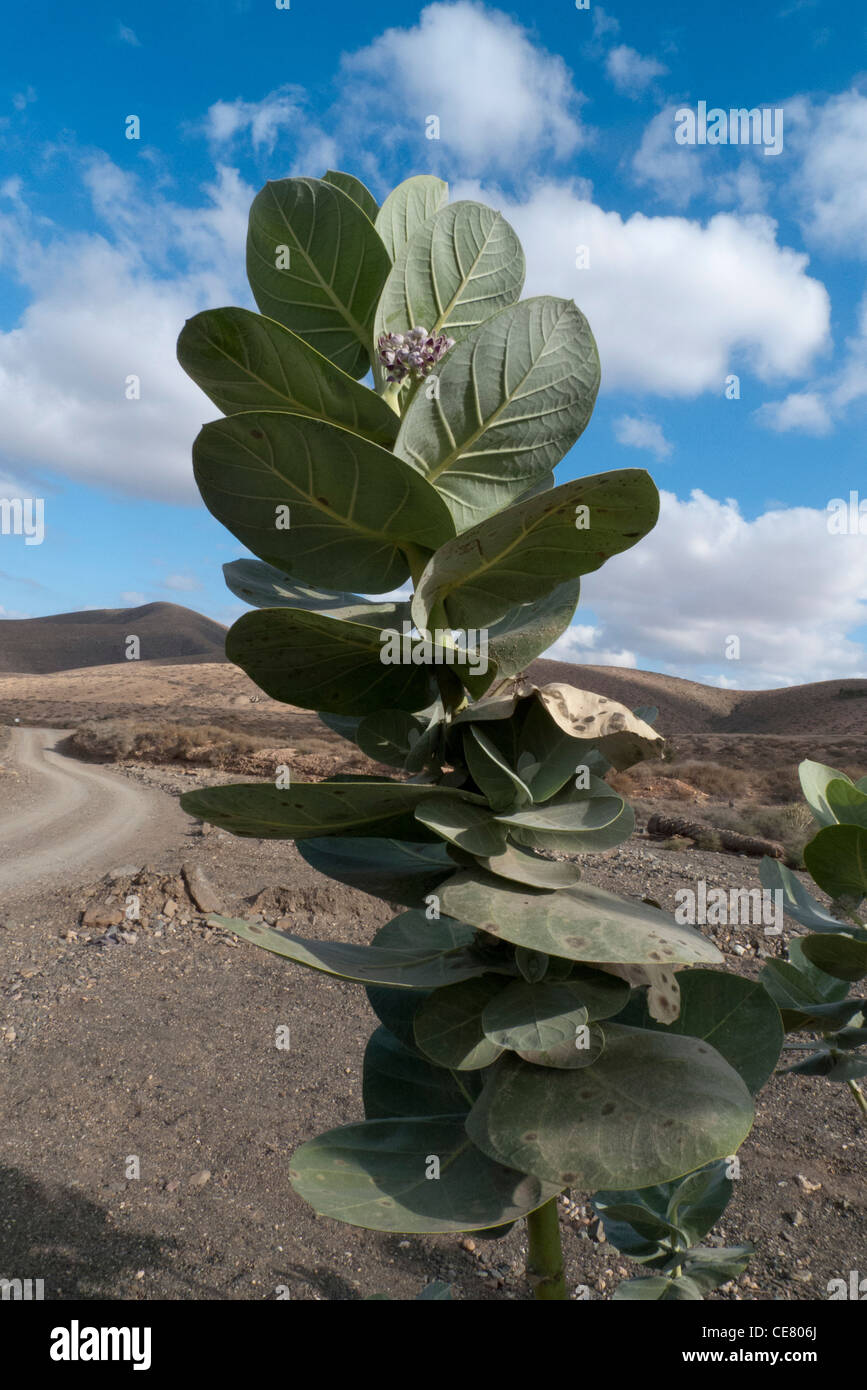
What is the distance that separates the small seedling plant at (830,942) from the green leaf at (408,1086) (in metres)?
0.58

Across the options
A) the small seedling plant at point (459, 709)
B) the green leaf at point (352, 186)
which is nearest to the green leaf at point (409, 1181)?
the small seedling plant at point (459, 709)

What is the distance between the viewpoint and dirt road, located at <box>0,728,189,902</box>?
34.9 ft

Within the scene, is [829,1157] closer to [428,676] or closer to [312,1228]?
[312,1228]

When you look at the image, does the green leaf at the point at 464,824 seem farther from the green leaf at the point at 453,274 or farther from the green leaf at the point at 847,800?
the green leaf at the point at 847,800

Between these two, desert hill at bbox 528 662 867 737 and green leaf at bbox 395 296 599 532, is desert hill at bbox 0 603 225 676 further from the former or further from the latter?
green leaf at bbox 395 296 599 532

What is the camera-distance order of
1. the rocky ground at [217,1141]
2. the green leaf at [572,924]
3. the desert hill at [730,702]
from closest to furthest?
the green leaf at [572,924] < the rocky ground at [217,1141] < the desert hill at [730,702]

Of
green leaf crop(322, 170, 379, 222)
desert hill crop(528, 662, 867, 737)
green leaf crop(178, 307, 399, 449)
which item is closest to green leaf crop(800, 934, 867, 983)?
green leaf crop(178, 307, 399, 449)

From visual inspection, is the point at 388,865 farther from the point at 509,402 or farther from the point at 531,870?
the point at 509,402

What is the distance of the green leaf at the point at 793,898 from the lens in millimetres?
1650

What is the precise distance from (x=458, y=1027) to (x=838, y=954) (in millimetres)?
658

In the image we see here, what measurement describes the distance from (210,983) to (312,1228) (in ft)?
10.7

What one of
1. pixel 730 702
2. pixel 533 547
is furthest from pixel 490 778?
pixel 730 702
